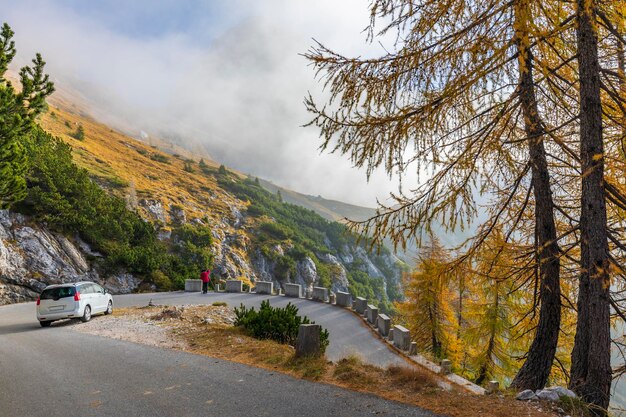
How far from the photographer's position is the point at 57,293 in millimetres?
14602

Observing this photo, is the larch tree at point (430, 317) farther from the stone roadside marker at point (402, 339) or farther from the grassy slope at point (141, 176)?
the grassy slope at point (141, 176)

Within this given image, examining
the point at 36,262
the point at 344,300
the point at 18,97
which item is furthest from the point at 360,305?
the point at 36,262

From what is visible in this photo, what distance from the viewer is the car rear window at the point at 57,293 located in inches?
571

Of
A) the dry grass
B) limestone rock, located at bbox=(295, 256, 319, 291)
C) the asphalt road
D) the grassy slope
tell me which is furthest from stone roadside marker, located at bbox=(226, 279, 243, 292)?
limestone rock, located at bbox=(295, 256, 319, 291)

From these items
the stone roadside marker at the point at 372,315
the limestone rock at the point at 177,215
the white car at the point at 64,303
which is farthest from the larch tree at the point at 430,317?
the limestone rock at the point at 177,215

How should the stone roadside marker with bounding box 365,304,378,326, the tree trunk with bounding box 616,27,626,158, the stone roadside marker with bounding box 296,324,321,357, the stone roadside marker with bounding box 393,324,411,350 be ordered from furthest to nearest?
the stone roadside marker with bounding box 365,304,378,326 → the stone roadside marker with bounding box 393,324,411,350 → the stone roadside marker with bounding box 296,324,321,357 → the tree trunk with bounding box 616,27,626,158

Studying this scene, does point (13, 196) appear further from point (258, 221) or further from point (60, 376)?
point (258, 221)

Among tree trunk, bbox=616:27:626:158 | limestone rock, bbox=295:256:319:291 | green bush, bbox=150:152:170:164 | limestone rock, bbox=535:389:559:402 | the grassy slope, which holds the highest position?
green bush, bbox=150:152:170:164

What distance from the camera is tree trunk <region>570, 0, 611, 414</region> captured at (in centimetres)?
573

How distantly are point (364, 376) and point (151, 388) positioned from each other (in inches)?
150

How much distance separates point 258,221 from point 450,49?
83438 mm

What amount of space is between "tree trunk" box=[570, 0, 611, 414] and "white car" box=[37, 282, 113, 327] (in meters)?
16.3

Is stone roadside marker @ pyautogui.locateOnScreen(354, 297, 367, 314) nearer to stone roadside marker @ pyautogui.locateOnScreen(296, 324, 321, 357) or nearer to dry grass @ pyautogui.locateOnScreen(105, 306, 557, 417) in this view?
dry grass @ pyautogui.locateOnScreen(105, 306, 557, 417)

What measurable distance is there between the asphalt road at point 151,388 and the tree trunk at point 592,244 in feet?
9.52
